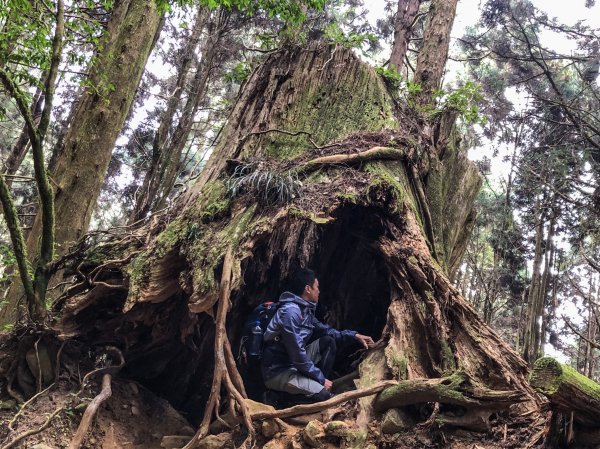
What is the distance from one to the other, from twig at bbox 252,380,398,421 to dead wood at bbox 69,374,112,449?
1310 millimetres

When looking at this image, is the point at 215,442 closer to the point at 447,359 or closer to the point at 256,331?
the point at 256,331

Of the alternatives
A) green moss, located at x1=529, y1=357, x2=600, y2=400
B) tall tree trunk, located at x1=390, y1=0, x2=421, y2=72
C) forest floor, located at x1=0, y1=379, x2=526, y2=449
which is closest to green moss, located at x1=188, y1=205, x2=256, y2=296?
forest floor, located at x1=0, y1=379, x2=526, y2=449

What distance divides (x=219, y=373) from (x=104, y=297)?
4.84 ft

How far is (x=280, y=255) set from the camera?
5277 millimetres

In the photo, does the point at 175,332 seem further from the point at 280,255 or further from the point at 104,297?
the point at 280,255

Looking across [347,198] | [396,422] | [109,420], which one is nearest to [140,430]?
[109,420]

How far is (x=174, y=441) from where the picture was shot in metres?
4.14

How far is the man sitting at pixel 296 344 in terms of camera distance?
424 cm

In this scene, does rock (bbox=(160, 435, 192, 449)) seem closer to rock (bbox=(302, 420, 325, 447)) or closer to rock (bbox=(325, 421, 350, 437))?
rock (bbox=(302, 420, 325, 447))

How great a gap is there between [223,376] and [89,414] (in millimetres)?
1114

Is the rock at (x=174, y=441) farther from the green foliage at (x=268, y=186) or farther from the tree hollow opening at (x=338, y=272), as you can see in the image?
the green foliage at (x=268, y=186)

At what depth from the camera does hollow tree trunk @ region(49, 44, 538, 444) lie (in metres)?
4.04

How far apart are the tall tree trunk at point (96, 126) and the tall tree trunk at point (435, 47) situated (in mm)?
4219

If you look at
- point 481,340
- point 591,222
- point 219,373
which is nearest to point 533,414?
point 481,340
